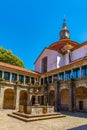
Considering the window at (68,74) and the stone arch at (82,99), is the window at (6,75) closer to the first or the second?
the window at (68,74)

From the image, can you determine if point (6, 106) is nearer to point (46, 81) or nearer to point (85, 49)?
point (46, 81)

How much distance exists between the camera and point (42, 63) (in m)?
40.0

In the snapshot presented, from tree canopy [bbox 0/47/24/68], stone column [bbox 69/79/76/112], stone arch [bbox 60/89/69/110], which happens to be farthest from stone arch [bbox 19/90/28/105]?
stone column [bbox 69/79/76/112]

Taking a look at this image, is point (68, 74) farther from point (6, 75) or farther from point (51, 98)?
point (6, 75)

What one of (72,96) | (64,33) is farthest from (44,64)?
(72,96)

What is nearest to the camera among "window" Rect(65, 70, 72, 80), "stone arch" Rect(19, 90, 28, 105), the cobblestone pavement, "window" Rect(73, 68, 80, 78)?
the cobblestone pavement

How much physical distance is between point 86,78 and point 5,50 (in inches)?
1021

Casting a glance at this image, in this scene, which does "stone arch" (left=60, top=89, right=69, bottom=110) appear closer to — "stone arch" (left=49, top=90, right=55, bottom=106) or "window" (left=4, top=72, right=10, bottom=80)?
"stone arch" (left=49, top=90, right=55, bottom=106)

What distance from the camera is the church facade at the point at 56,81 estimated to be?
26.0 m

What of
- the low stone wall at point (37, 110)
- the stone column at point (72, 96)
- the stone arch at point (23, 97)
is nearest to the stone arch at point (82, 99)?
the stone column at point (72, 96)

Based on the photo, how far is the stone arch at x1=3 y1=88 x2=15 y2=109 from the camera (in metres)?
30.9

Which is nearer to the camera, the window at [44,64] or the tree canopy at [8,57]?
the window at [44,64]

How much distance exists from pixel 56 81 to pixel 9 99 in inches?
453

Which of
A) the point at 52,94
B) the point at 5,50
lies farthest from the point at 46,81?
the point at 5,50
